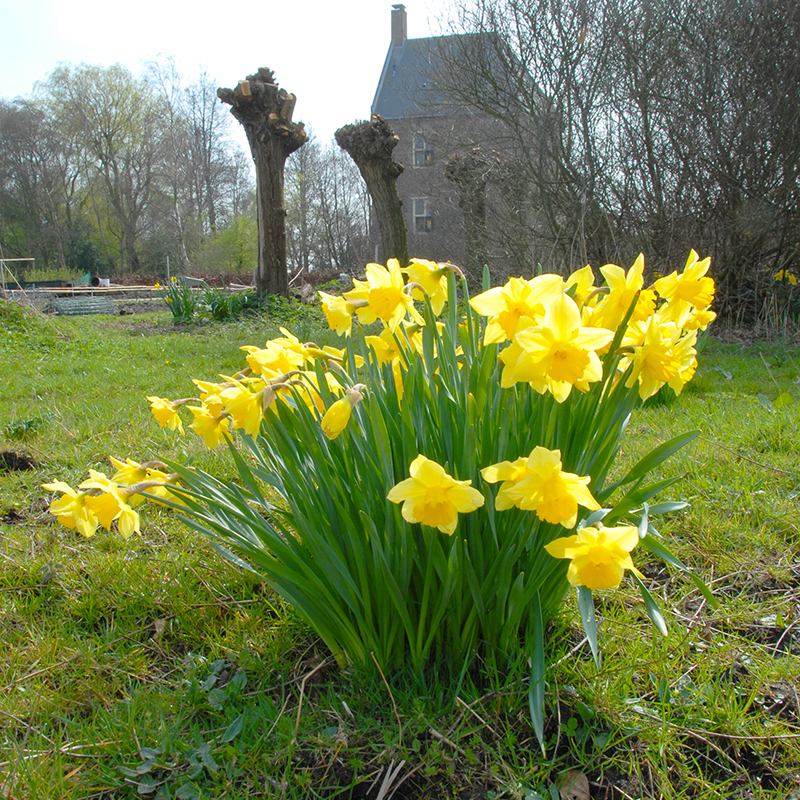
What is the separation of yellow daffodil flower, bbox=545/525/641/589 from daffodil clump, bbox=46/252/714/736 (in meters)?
0.08

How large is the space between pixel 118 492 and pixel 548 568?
2.65ft

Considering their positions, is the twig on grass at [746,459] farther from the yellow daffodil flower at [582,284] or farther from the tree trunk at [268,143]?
the tree trunk at [268,143]

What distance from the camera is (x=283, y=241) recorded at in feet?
30.5

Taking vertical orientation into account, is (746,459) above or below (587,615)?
below

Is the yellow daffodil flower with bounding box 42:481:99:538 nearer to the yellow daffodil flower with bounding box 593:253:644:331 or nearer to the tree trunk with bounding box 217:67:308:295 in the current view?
the yellow daffodil flower with bounding box 593:253:644:331

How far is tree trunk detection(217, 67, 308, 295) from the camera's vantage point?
882 centimetres

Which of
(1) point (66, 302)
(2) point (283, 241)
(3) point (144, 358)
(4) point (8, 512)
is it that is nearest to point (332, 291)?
(2) point (283, 241)

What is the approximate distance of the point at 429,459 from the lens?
40.6 inches

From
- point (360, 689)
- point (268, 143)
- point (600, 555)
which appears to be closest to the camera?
point (600, 555)

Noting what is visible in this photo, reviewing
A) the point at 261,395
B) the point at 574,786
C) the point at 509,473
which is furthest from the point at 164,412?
the point at 574,786

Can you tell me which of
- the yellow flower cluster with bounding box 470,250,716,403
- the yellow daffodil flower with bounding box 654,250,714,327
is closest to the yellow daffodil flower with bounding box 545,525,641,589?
the yellow flower cluster with bounding box 470,250,716,403

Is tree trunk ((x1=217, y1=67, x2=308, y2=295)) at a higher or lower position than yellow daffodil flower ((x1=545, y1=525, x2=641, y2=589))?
higher

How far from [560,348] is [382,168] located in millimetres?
8856

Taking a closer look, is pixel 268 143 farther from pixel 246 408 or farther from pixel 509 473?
pixel 509 473
